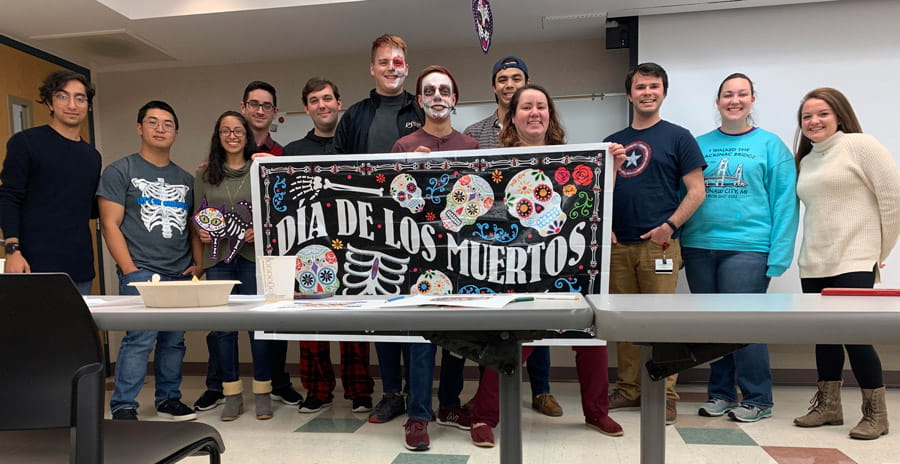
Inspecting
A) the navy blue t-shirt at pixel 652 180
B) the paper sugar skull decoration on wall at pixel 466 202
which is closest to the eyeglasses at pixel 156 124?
the paper sugar skull decoration on wall at pixel 466 202

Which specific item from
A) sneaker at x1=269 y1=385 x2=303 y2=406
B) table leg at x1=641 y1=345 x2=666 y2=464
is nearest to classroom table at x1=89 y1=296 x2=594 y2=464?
table leg at x1=641 y1=345 x2=666 y2=464

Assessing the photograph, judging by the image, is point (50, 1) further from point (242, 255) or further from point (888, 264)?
point (888, 264)

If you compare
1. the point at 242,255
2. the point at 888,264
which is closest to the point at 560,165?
the point at 242,255

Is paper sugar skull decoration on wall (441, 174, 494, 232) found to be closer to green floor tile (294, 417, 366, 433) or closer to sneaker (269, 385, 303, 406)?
green floor tile (294, 417, 366, 433)

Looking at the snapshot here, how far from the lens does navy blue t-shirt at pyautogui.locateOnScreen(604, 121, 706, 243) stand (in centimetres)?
264

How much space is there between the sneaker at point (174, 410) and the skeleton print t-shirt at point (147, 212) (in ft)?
2.22

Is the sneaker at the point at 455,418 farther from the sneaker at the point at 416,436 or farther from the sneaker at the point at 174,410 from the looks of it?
the sneaker at the point at 174,410

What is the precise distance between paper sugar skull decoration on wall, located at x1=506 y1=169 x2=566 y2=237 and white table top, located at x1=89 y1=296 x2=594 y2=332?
4.14 feet

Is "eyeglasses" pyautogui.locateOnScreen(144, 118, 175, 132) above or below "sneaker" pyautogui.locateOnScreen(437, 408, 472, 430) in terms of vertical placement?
above

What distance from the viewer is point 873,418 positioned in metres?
2.51

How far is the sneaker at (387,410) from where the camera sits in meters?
2.80

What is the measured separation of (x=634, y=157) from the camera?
8.91 feet

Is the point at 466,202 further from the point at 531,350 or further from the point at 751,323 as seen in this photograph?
the point at 751,323

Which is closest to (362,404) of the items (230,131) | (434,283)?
(434,283)
